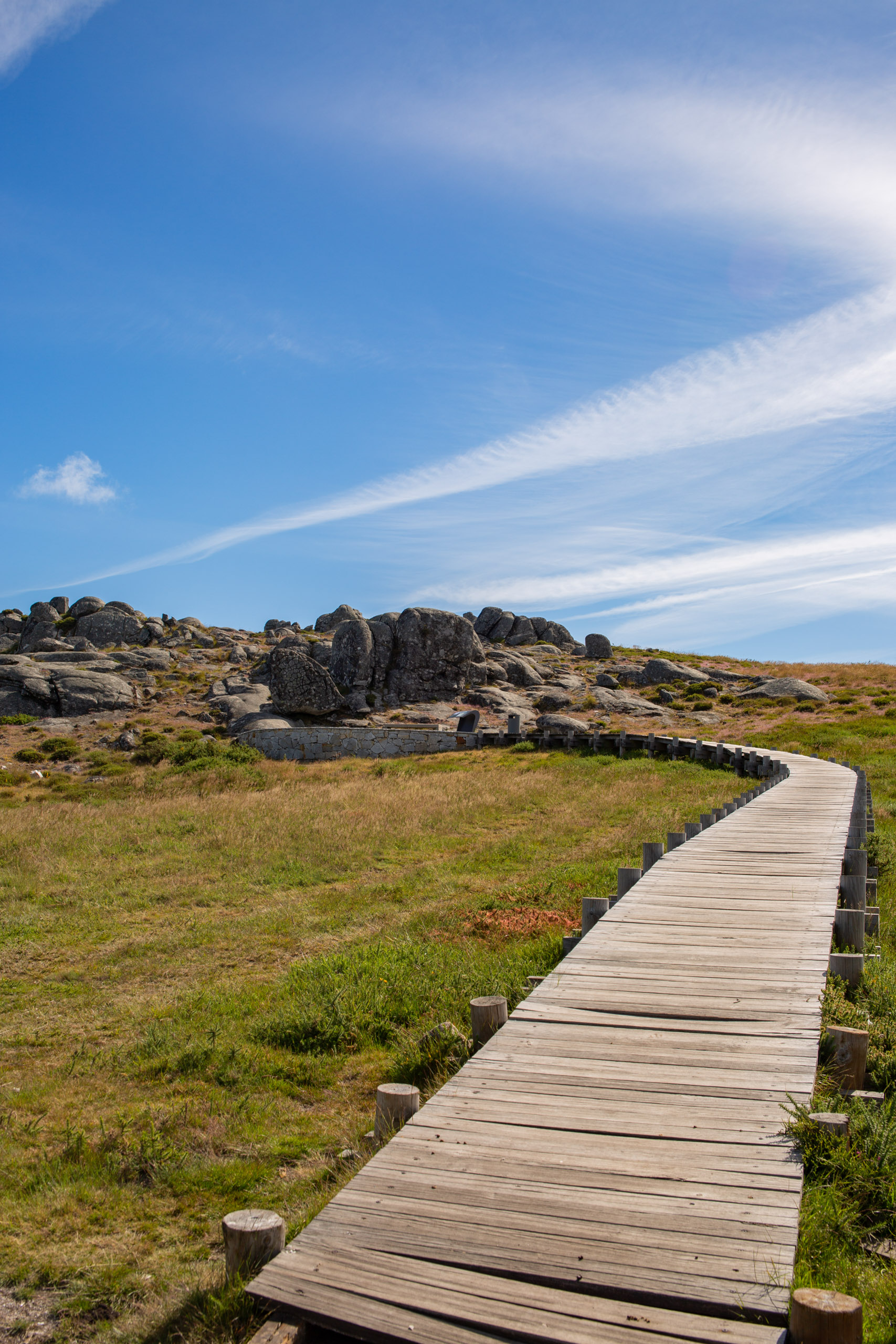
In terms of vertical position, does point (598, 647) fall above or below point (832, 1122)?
above

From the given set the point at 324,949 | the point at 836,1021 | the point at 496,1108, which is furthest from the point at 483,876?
the point at 496,1108

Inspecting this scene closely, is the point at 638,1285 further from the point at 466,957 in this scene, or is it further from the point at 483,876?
the point at 483,876

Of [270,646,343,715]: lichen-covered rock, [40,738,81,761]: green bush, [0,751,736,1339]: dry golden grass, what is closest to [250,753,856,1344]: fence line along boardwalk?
[0,751,736,1339]: dry golden grass

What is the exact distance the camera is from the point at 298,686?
43.1m

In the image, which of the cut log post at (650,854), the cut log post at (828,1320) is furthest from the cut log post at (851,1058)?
the cut log post at (650,854)

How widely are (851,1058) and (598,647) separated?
222 feet

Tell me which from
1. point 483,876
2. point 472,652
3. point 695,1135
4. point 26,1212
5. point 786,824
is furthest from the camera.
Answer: point 472,652

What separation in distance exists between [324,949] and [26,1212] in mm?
5544

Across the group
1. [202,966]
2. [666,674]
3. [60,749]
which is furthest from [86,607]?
[202,966]

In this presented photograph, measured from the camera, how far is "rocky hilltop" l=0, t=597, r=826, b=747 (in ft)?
144

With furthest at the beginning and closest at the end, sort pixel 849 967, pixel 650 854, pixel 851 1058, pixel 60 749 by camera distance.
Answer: pixel 60 749 → pixel 650 854 → pixel 849 967 → pixel 851 1058

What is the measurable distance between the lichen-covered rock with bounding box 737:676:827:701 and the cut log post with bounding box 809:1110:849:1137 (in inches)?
1760

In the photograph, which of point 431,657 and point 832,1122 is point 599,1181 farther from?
point 431,657

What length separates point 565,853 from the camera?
51.0 feet
